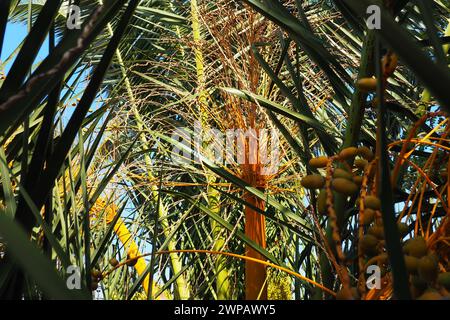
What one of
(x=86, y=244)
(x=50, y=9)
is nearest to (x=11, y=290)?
(x=86, y=244)

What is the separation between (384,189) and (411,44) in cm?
5

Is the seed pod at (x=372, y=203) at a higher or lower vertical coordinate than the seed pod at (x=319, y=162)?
lower

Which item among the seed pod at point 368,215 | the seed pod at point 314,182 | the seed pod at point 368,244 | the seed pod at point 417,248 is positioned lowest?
the seed pod at point 417,248

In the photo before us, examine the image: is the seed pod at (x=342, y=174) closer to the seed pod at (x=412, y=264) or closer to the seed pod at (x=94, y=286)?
the seed pod at (x=412, y=264)

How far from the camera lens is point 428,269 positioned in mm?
222

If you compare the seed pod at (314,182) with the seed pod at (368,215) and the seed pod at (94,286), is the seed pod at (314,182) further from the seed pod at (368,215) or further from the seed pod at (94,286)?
the seed pod at (94,286)

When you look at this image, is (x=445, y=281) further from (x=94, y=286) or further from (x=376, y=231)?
(x=94, y=286)

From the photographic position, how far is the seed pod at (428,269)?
22cm

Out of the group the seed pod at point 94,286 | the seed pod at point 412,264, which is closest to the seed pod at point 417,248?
the seed pod at point 412,264

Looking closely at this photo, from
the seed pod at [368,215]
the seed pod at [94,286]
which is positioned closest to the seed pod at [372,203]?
the seed pod at [368,215]

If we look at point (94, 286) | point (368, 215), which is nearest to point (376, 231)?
point (368, 215)

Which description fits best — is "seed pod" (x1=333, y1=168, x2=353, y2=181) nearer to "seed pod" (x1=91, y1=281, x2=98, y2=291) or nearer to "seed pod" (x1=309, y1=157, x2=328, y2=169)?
"seed pod" (x1=309, y1=157, x2=328, y2=169)

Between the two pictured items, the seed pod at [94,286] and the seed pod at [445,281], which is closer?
the seed pod at [445,281]
